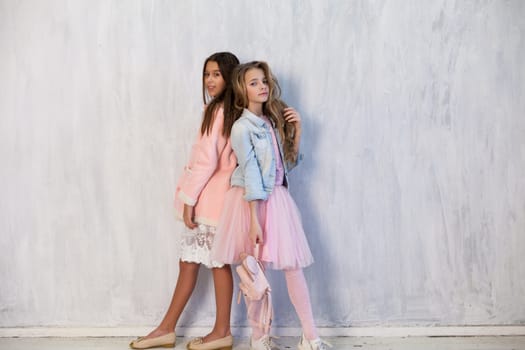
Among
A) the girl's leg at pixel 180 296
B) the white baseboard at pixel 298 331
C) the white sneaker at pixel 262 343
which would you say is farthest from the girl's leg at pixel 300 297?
the girl's leg at pixel 180 296

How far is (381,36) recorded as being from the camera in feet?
8.59

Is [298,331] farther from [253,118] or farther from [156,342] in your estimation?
[253,118]

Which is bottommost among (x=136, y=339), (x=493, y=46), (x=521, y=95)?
(x=136, y=339)

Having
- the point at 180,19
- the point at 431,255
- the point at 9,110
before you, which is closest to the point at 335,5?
the point at 180,19

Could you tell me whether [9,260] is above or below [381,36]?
below

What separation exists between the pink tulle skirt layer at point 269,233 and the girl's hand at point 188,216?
0.15 m

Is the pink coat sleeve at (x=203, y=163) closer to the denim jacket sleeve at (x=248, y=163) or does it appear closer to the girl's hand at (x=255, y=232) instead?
the denim jacket sleeve at (x=248, y=163)

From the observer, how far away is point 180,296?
255cm

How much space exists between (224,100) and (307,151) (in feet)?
1.36

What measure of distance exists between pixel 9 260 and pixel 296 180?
48.2 inches

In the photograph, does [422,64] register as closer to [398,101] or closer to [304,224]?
[398,101]

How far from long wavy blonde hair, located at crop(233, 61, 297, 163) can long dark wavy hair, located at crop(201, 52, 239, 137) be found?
0.09ft

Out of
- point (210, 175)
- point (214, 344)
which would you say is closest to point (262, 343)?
point (214, 344)

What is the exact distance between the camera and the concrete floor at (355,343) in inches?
99.5
